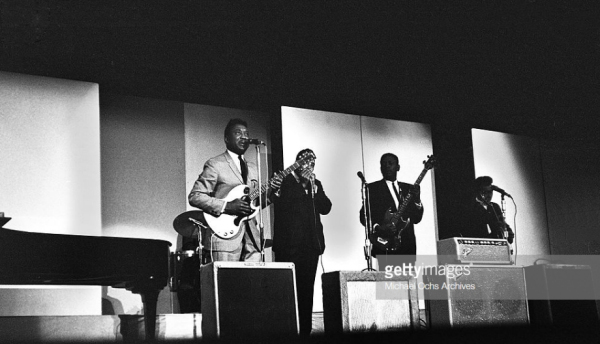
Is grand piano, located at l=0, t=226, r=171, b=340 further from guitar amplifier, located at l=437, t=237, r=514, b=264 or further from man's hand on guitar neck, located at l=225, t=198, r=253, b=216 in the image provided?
guitar amplifier, located at l=437, t=237, r=514, b=264

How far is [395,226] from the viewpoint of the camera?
5.38 m

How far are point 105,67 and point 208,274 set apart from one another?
6.80 ft

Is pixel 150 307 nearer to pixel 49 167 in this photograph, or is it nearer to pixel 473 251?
pixel 49 167

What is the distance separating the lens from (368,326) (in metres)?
3.86

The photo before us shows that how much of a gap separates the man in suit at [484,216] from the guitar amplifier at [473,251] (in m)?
1.13

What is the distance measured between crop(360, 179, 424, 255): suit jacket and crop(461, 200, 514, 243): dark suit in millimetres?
485

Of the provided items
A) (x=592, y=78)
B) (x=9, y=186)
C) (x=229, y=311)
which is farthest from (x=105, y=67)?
(x=592, y=78)

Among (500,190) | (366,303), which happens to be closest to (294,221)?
(366,303)

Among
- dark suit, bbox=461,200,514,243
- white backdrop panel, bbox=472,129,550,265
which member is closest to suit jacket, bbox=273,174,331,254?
dark suit, bbox=461,200,514,243

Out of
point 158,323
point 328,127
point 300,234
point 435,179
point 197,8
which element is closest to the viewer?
point 158,323

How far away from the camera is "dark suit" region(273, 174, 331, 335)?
493 centimetres

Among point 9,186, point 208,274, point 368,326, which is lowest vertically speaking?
point 368,326

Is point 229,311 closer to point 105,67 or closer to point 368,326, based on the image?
point 368,326

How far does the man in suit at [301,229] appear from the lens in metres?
4.93
